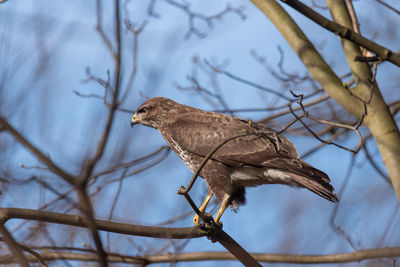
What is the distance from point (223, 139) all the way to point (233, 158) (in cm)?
27

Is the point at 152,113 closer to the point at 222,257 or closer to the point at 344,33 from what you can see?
the point at 222,257

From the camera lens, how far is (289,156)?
16.9ft

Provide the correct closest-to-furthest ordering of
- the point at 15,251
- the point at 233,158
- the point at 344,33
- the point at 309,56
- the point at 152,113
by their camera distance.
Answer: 1. the point at 15,251
2. the point at 344,33
3. the point at 233,158
4. the point at 309,56
5. the point at 152,113

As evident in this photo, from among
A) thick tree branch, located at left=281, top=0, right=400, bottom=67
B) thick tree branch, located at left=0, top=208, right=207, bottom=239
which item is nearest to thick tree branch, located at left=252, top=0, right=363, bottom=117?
thick tree branch, located at left=281, top=0, right=400, bottom=67

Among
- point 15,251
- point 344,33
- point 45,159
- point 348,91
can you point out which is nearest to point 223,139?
point 348,91

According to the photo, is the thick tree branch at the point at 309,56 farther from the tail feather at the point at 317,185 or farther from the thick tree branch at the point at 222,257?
the thick tree branch at the point at 222,257

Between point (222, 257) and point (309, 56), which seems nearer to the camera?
point (222, 257)

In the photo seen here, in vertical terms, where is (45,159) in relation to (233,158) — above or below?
below

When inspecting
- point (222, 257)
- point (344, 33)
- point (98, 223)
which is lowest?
point (98, 223)

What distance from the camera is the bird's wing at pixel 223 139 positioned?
5.26 metres

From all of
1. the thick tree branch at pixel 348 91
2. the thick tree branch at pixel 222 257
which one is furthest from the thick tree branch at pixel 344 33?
the thick tree branch at pixel 222 257

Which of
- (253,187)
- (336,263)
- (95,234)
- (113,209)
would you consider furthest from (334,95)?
(95,234)

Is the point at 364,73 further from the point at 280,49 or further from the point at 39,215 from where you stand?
the point at 39,215

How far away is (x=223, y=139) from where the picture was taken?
5.52 meters
